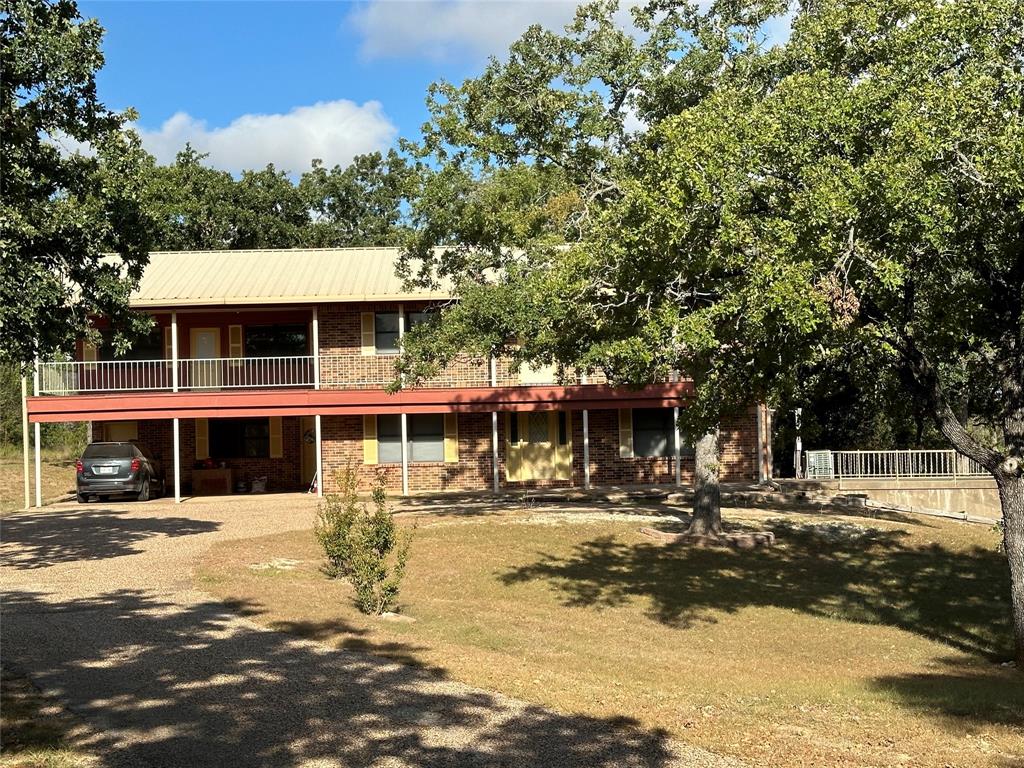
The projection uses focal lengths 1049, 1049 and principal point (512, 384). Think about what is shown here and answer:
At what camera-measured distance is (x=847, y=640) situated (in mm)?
12609

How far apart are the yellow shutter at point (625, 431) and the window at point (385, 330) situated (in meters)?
6.53

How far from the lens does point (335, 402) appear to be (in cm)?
2642

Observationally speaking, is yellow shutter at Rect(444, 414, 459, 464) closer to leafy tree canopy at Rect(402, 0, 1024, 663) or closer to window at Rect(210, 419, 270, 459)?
window at Rect(210, 419, 270, 459)

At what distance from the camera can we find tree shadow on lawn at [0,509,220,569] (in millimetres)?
15734

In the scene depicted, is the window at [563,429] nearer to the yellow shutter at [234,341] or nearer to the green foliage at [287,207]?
the yellow shutter at [234,341]

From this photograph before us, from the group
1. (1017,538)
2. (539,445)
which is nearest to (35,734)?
(1017,538)

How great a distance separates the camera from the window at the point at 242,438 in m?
29.3

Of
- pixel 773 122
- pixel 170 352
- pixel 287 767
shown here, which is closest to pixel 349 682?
pixel 287 767

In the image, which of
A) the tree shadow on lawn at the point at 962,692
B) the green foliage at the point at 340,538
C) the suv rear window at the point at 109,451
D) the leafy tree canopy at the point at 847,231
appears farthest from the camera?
the suv rear window at the point at 109,451

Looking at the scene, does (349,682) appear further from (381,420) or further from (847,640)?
→ (381,420)

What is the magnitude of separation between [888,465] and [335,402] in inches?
605

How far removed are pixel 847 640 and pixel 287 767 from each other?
8605 millimetres

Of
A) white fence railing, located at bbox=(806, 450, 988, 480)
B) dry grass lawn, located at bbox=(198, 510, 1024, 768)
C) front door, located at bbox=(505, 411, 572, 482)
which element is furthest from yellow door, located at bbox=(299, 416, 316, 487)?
white fence railing, located at bbox=(806, 450, 988, 480)

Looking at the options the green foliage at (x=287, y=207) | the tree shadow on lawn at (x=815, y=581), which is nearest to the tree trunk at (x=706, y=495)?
the tree shadow on lawn at (x=815, y=581)
